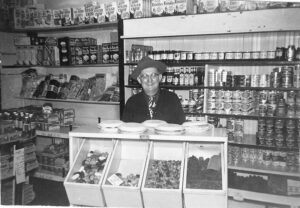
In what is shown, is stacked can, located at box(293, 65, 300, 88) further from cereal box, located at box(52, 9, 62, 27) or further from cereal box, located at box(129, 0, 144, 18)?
cereal box, located at box(52, 9, 62, 27)

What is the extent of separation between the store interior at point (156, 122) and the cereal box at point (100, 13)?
15 millimetres

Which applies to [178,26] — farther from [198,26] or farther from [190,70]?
[190,70]

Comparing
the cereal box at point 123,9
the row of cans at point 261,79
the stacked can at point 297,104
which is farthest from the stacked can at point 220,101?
the cereal box at point 123,9

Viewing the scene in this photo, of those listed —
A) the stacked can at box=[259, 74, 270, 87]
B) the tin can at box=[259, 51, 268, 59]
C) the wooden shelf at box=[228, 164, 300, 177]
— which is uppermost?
the tin can at box=[259, 51, 268, 59]

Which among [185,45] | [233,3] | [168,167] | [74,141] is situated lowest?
[168,167]

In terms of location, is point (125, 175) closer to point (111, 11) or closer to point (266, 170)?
point (266, 170)

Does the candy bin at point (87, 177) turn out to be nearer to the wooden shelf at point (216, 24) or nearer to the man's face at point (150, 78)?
the man's face at point (150, 78)

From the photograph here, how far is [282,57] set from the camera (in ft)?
11.2

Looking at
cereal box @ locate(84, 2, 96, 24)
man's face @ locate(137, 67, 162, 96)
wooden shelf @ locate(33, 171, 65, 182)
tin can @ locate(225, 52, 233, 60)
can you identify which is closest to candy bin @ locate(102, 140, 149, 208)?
man's face @ locate(137, 67, 162, 96)

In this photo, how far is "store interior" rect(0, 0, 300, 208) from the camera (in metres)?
1.93

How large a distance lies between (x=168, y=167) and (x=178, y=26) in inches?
93.7

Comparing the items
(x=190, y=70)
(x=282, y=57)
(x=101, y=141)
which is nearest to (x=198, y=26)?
(x=190, y=70)

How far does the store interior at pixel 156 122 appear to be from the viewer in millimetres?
1929

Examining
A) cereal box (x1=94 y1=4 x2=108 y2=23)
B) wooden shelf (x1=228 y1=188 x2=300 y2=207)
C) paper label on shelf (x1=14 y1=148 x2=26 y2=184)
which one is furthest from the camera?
cereal box (x1=94 y1=4 x2=108 y2=23)
